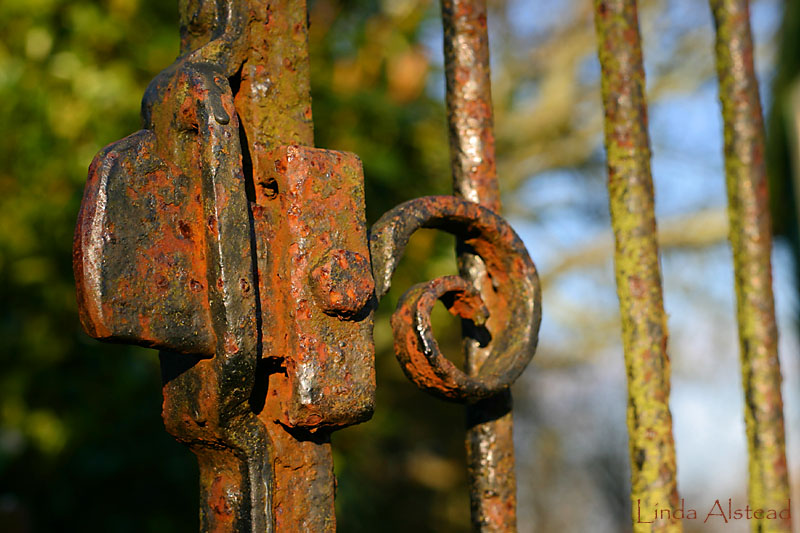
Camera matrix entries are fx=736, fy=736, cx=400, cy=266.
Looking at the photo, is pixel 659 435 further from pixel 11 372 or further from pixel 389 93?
pixel 389 93

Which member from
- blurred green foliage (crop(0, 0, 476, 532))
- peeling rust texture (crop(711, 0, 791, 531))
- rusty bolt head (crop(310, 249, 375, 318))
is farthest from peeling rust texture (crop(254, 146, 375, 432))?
blurred green foliage (crop(0, 0, 476, 532))

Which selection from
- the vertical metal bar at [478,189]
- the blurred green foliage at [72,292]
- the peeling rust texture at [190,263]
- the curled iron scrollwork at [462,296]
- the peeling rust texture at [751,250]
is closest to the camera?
the peeling rust texture at [190,263]

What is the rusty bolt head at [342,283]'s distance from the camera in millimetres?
589

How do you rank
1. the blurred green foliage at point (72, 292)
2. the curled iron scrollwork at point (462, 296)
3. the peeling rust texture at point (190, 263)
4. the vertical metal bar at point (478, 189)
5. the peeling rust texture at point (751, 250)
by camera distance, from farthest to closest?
1. the blurred green foliage at point (72, 292)
2. the peeling rust texture at point (751, 250)
3. the vertical metal bar at point (478, 189)
4. the curled iron scrollwork at point (462, 296)
5. the peeling rust texture at point (190, 263)

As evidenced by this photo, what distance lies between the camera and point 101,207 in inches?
21.0

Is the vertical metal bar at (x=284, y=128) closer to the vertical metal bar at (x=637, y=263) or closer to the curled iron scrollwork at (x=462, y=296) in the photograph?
the curled iron scrollwork at (x=462, y=296)

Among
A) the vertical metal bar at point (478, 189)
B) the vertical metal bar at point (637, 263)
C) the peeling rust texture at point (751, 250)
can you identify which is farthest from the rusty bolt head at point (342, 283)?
the peeling rust texture at point (751, 250)

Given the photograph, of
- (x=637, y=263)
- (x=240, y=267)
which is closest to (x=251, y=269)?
(x=240, y=267)

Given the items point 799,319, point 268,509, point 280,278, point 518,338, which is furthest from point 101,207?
point 799,319

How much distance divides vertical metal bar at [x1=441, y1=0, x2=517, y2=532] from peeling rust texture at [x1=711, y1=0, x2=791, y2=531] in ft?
1.25

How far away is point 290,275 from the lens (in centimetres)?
59

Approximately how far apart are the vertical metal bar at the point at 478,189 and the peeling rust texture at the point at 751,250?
15.0 inches

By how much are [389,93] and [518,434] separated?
3.70 m

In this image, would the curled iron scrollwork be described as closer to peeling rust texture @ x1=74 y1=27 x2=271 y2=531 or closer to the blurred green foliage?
peeling rust texture @ x1=74 y1=27 x2=271 y2=531
